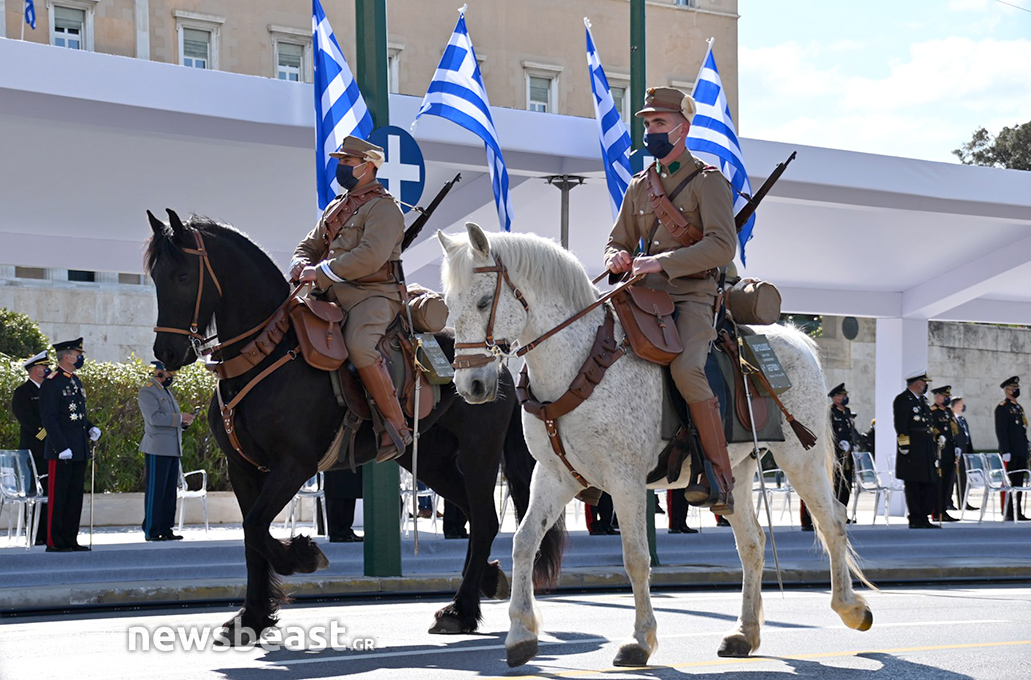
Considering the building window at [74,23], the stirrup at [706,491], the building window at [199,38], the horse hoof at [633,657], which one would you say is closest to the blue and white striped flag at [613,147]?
the stirrup at [706,491]

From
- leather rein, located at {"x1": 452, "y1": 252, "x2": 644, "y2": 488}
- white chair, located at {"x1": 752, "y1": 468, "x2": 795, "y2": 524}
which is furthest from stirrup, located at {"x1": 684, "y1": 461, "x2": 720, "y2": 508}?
white chair, located at {"x1": 752, "y1": 468, "x2": 795, "y2": 524}

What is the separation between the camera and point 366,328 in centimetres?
902

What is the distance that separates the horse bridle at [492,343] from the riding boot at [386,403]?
1.71m

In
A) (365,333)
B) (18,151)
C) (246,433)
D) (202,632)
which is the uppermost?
(18,151)

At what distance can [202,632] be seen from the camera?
9.39 meters

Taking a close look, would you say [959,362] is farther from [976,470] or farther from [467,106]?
[467,106]

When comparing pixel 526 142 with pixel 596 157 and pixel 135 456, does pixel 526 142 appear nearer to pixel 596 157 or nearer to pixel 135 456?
pixel 596 157

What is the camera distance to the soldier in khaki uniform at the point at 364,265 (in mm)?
8898

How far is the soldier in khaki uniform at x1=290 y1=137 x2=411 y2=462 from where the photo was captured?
8898 millimetres

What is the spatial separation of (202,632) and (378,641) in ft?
4.31

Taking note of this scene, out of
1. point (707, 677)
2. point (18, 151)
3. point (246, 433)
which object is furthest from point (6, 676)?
point (18, 151)

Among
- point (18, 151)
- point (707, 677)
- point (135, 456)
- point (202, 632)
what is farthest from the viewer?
point (135, 456)

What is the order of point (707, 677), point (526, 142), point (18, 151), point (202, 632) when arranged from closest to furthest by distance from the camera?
1. point (707, 677)
2. point (202, 632)
3. point (18, 151)
4. point (526, 142)

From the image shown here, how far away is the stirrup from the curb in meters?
5.37
